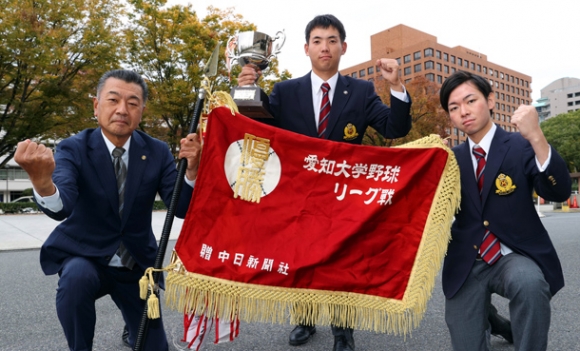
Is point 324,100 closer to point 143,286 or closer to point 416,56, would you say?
point 143,286

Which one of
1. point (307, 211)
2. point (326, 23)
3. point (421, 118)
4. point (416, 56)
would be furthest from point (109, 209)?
point (416, 56)

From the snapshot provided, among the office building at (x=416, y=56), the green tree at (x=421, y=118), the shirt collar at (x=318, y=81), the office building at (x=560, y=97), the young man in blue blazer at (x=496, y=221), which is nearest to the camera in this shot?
the young man in blue blazer at (x=496, y=221)

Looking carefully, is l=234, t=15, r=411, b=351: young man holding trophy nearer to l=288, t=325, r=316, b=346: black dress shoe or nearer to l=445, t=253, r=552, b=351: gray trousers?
l=288, t=325, r=316, b=346: black dress shoe

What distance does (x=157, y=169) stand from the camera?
278 centimetres


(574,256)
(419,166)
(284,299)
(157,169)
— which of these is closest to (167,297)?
(284,299)

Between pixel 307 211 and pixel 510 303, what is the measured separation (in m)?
1.13

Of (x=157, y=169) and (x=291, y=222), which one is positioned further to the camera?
(x=157, y=169)

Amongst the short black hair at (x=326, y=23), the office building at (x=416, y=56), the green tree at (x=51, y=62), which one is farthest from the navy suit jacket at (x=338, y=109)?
the office building at (x=416, y=56)

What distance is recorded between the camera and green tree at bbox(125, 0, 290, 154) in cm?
1784

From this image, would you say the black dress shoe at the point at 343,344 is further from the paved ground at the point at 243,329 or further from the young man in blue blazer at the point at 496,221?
the young man in blue blazer at the point at 496,221

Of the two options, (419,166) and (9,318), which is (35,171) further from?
(9,318)

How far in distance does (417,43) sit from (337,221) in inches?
2717

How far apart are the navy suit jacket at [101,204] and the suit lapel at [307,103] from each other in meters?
1.03

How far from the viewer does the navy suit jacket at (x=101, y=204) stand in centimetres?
251
